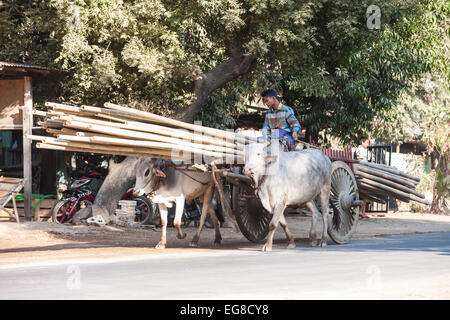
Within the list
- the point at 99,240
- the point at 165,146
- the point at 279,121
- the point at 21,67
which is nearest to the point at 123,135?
the point at 165,146

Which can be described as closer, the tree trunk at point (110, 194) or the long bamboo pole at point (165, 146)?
the long bamboo pole at point (165, 146)

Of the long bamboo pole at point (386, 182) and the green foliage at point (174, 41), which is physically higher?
the green foliage at point (174, 41)

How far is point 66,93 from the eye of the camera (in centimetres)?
1686

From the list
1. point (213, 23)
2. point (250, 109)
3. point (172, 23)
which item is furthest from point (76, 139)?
point (250, 109)

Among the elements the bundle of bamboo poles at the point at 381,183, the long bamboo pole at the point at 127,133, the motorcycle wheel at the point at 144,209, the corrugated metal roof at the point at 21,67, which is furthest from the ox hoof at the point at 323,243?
the corrugated metal roof at the point at 21,67

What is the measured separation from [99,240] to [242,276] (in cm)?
702

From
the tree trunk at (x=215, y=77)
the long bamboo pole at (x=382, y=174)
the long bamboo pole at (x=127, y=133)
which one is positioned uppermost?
the tree trunk at (x=215, y=77)

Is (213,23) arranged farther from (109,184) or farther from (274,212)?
(274,212)

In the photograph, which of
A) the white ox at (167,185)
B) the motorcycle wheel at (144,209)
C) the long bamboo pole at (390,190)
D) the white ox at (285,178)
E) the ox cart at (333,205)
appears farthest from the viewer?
the motorcycle wheel at (144,209)

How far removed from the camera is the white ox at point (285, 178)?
449 inches

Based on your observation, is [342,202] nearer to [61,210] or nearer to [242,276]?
[242,276]

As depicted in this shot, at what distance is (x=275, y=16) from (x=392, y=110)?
34.4 feet

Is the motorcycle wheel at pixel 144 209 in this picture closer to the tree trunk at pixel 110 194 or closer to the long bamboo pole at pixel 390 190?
the tree trunk at pixel 110 194

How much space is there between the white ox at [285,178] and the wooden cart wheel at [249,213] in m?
0.70
